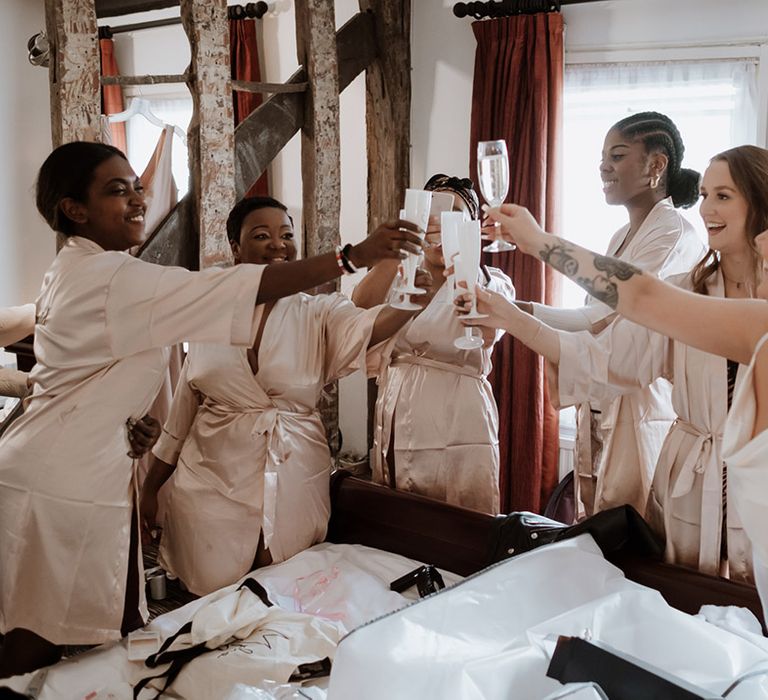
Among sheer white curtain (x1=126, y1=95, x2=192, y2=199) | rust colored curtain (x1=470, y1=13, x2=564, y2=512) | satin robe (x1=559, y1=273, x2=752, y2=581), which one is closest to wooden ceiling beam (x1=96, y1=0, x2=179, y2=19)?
sheer white curtain (x1=126, y1=95, x2=192, y2=199)

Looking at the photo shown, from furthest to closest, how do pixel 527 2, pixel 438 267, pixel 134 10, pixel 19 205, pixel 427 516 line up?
pixel 19 205
pixel 134 10
pixel 527 2
pixel 438 267
pixel 427 516

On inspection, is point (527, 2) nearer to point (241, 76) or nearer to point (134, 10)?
point (241, 76)

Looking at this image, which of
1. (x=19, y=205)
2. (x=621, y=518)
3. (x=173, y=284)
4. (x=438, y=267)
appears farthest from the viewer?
(x=19, y=205)

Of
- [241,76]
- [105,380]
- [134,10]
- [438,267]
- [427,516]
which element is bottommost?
[427,516]

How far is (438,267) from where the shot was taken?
2.83m

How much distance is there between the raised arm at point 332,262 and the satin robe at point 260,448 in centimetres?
39

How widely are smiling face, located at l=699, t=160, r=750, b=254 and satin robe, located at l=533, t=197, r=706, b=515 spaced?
18.7 inches

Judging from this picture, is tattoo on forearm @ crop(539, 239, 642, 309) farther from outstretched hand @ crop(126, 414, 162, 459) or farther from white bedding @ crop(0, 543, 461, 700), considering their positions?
outstretched hand @ crop(126, 414, 162, 459)

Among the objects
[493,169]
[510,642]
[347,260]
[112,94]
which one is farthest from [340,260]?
[112,94]

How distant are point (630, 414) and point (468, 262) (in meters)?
0.84

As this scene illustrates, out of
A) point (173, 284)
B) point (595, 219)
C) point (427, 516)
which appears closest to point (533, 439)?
point (595, 219)

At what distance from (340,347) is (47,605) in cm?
103

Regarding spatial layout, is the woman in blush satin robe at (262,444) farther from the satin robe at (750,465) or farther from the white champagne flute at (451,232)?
the satin robe at (750,465)

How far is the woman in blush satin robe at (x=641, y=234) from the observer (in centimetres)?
280
